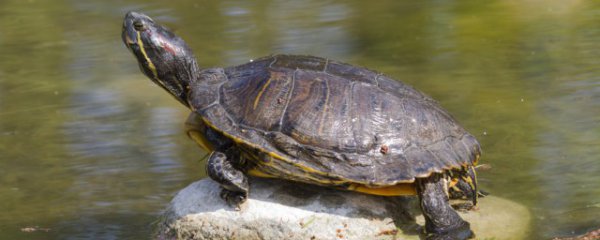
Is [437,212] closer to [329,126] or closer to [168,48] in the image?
[329,126]

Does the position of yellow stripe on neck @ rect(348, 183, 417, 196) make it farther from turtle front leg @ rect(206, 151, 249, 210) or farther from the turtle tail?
turtle front leg @ rect(206, 151, 249, 210)

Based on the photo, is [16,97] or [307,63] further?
[16,97]

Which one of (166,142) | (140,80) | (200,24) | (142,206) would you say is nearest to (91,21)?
(200,24)

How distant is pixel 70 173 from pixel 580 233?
394cm

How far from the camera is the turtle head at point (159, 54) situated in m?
5.36

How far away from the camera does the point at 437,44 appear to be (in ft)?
30.9

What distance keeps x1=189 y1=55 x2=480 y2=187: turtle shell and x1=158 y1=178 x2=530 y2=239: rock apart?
0.20 meters

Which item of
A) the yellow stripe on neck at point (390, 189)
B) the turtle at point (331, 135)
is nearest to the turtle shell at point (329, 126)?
the turtle at point (331, 135)

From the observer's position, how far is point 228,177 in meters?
4.93

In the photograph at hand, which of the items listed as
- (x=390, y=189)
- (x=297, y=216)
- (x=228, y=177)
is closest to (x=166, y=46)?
(x=228, y=177)

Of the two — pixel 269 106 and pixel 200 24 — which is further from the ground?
pixel 269 106

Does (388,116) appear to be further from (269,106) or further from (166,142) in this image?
(166,142)

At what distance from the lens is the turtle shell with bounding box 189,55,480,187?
4883mm

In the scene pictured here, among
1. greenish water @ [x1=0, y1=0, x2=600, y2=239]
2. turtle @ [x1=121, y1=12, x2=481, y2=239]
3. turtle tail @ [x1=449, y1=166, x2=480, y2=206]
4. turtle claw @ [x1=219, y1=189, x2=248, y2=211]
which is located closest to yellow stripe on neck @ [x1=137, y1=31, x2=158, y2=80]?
turtle @ [x1=121, y1=12, x2=481, y2=239]
